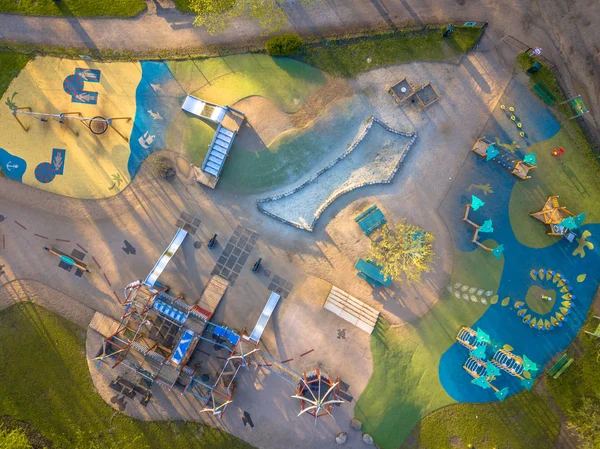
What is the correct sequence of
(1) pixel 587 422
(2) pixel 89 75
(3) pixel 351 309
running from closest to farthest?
1. (1) pixel 587 422
2. (3) pixel 351 309
3. (2) pixel 89 75

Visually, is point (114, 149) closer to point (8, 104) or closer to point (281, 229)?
point (8, 104)

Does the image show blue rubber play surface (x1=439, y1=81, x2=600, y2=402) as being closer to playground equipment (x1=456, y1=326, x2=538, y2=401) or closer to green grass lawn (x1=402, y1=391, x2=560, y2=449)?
playground equipment (x1=456, y1=326, x2=538, y2=401)

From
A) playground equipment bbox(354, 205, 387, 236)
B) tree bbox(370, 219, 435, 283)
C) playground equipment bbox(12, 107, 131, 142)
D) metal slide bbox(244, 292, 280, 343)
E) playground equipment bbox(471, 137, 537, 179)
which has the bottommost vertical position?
metal slide bbox(244, 292, 280, 343)

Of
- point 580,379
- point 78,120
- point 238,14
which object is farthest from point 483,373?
point 78,120

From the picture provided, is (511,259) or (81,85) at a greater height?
(81,85)

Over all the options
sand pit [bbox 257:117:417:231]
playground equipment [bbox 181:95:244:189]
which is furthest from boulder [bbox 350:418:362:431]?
playground equipment [bbox 181:95:244:189]

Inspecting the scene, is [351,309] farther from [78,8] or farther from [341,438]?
[78,8]
